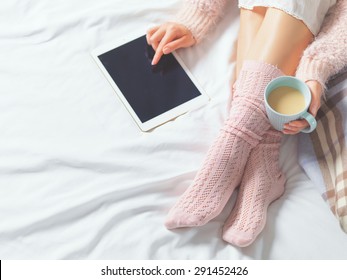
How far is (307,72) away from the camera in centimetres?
89

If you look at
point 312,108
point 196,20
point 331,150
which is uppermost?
point 196,20

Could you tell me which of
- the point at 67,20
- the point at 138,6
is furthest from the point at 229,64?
the point at 67,20

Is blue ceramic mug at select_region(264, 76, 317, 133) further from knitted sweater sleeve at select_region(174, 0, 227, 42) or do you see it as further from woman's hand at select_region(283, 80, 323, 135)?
knitted sweater sleeve at select_region(174, 0, 227, 42)

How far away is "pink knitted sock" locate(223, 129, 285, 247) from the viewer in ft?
2.73

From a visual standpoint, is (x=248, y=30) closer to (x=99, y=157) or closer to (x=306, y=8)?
(x=306, y=8)

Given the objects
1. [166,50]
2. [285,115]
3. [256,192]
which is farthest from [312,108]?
[166,50]

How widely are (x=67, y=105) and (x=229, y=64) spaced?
0.33m

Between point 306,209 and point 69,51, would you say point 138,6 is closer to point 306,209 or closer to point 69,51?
point 69,51

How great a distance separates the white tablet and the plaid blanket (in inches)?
8.5

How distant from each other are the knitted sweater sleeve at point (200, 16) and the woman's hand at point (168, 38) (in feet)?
0.05

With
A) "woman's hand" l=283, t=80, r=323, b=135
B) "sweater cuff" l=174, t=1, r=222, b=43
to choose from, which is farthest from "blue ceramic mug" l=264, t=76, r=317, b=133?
"sweater cuff" l=174, t=1, r=222, b=43

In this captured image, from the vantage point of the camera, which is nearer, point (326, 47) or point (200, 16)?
point (326, 47)

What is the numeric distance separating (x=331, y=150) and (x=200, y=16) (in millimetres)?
375

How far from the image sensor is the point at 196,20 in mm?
1021
